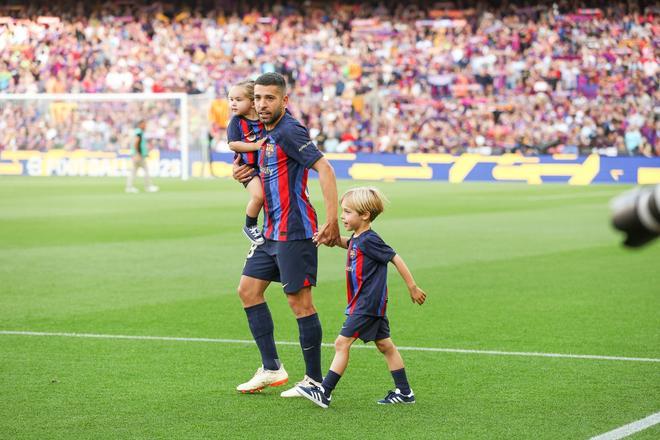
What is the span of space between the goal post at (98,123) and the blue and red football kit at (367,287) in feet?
106

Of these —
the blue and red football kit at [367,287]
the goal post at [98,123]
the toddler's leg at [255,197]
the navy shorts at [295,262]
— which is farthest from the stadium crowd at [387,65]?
the blue and red football kit at [367,287]

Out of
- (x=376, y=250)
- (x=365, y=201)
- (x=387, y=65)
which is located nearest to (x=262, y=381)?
(x=376, y=250)

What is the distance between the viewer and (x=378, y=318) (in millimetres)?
6355

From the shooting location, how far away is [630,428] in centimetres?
580

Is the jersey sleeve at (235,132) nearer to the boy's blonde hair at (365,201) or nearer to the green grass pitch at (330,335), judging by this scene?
the boy's blonde hair at (365,201)

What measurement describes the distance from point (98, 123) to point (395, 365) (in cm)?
3414

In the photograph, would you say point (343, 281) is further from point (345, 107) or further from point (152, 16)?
point (152, 16)

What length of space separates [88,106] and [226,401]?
3452 cm

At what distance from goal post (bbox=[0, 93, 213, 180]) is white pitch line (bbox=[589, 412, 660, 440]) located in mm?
33005

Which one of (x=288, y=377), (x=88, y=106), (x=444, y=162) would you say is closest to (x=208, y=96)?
(x=88, y=106)

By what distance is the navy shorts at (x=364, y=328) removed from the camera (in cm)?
632

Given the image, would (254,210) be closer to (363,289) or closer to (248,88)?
(248,88)

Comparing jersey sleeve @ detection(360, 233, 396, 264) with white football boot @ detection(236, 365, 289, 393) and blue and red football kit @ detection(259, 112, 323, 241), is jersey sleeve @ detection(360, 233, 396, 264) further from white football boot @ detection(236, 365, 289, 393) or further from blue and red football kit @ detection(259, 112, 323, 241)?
white football boot @ detection(236, 365, 289, 393)

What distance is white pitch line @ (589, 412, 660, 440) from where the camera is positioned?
564 centimetres
